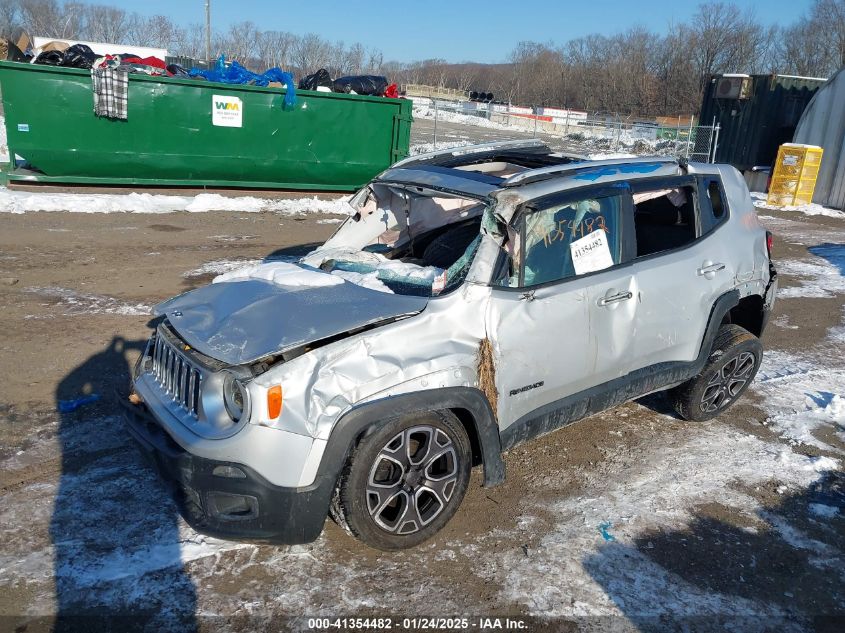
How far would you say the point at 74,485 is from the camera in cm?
390

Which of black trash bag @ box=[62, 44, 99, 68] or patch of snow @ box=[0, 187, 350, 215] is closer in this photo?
patch of snow @ box=[0, 187, 350, 215]

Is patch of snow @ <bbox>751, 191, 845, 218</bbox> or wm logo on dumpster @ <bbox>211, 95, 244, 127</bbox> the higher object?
wm logo on dumpster @ <bbox>211, 95, 244, 127</bbox>

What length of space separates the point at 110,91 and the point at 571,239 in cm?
1117

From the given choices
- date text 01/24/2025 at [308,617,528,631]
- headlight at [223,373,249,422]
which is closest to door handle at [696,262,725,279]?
date text 01/24/2025 at [308,617,528,631]

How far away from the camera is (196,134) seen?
13531mm

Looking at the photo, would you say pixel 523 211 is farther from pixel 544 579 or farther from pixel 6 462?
pixel 6 462

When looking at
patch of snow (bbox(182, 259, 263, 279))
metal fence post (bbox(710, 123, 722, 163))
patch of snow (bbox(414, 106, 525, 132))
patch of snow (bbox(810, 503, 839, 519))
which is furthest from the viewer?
patch of snow (bbox(414, 106, 525, 132))

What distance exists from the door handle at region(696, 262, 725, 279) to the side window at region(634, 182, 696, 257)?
0.62 ft

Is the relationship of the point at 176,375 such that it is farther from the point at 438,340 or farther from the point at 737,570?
the point at 737,570

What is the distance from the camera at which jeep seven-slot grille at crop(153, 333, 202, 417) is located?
3.33 m

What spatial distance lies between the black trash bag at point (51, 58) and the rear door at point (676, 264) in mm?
11514

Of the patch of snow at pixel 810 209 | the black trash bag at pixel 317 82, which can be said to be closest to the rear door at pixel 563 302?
the black trash bag at pixel 317 82

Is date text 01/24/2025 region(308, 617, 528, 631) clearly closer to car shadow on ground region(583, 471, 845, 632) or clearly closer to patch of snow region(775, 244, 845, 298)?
car shadow on ground region(583, 471, 845, 632)

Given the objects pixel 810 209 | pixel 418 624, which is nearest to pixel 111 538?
pixel 418 624
